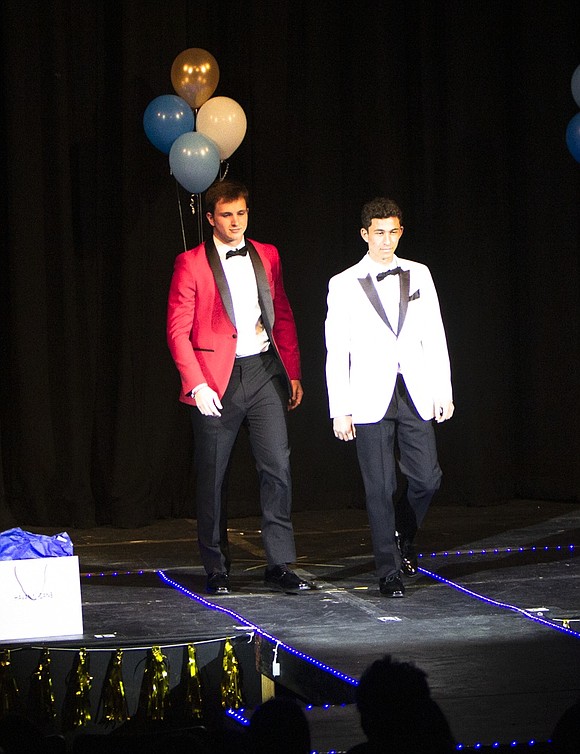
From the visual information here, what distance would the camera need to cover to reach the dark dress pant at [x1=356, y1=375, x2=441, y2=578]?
4.89 meters

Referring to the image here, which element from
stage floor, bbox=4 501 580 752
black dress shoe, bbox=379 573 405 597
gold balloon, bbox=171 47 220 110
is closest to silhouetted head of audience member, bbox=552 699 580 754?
stage floor, bbox=4 501 580 752

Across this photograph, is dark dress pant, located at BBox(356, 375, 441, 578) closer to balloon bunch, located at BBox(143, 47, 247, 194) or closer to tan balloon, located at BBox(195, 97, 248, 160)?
balloon bunch, located at BBox(143, 47, 247, 194)

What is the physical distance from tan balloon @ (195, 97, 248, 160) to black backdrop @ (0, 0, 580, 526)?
70 cm

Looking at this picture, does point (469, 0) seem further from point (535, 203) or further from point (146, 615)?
point (146, 615)

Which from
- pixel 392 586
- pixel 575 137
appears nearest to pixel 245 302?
pixel 392 586

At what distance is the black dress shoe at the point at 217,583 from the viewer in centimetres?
503

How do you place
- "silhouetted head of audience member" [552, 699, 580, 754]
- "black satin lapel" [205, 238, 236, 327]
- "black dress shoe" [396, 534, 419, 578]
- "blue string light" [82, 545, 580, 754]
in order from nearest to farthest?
"silhouetted head of audience member" [552, 699, 580, 754] < "blue string light" [82, 545, 580, 754] < "black satin lapel" [205, 238, 236, 327] < "black dress shoe" [396, 534, 419, 578]

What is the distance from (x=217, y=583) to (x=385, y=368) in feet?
3.55

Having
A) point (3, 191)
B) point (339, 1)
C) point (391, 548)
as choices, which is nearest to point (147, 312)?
point (3, 191)

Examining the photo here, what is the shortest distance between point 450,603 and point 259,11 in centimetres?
389

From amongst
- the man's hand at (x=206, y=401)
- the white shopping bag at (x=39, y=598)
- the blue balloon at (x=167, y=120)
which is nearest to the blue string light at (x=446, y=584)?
the white shopping bag at (x=39, y=598)

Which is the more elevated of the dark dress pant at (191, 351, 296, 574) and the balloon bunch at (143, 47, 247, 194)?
the balloon bunch at (143, 47, 247, 194)

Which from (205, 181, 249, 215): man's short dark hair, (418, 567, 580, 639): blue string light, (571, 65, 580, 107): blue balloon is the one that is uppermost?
(571, 65, 580, 107): blue balloon

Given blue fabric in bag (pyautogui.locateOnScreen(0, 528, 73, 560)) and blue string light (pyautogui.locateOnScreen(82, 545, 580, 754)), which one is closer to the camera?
blue string light (pyautogui.locateOnScreen(82, 545, 580, 754))
